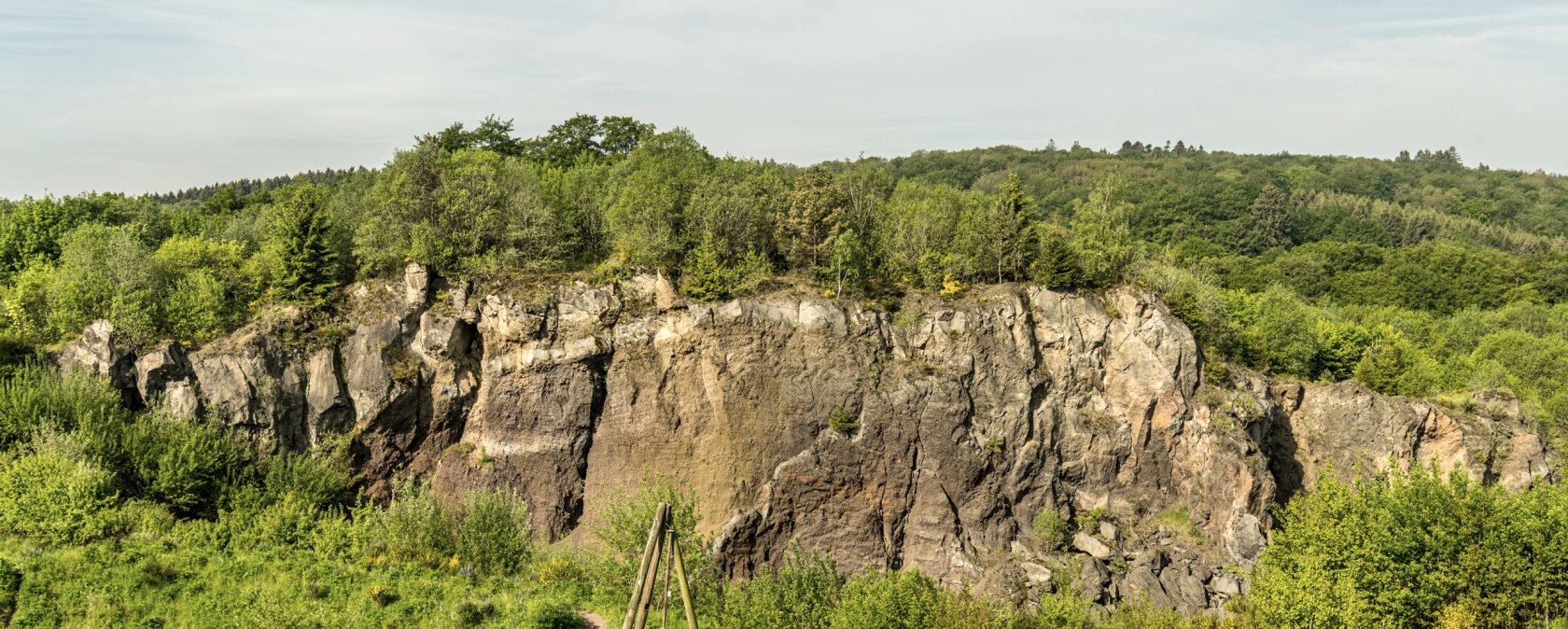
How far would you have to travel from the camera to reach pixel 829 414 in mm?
35250

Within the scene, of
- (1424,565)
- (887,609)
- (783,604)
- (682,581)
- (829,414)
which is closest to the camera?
(682,581)

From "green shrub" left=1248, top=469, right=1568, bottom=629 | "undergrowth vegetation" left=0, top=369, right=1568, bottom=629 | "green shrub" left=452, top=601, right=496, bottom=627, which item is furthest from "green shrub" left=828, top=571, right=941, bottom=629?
"green shrub" left=1248, top=469, right=1568, bottom=629

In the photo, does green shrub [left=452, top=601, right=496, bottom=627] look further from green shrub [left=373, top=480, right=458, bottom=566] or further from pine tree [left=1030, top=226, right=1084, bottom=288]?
pine tree [left=1030, top=226, right=1084, bottom=288]

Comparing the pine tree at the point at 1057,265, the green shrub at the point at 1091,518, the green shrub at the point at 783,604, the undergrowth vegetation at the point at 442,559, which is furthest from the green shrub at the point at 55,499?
the pine tree at the point at 1057,265

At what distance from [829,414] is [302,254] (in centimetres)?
2190

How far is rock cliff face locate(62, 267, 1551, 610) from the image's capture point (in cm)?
3422

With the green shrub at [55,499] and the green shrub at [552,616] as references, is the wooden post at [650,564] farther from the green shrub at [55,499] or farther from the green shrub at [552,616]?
the green shrub at [55,499]

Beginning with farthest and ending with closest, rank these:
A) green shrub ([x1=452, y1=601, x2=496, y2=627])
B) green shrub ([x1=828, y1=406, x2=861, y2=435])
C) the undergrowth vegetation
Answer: green shrub ([x1=828, y1=406, x2=861, y2=435]) < the undergrowth vegetation < green shrub ([x1=452, y1=601, x2=496, y2=627])

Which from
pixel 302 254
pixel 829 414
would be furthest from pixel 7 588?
pixel 829 414

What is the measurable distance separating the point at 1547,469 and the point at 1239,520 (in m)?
15.1

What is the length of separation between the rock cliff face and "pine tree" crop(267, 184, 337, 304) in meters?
1.51

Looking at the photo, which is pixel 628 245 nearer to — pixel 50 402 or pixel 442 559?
pixel 442 559

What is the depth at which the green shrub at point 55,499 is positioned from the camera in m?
23.8

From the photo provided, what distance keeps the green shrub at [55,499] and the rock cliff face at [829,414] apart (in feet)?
23.5
